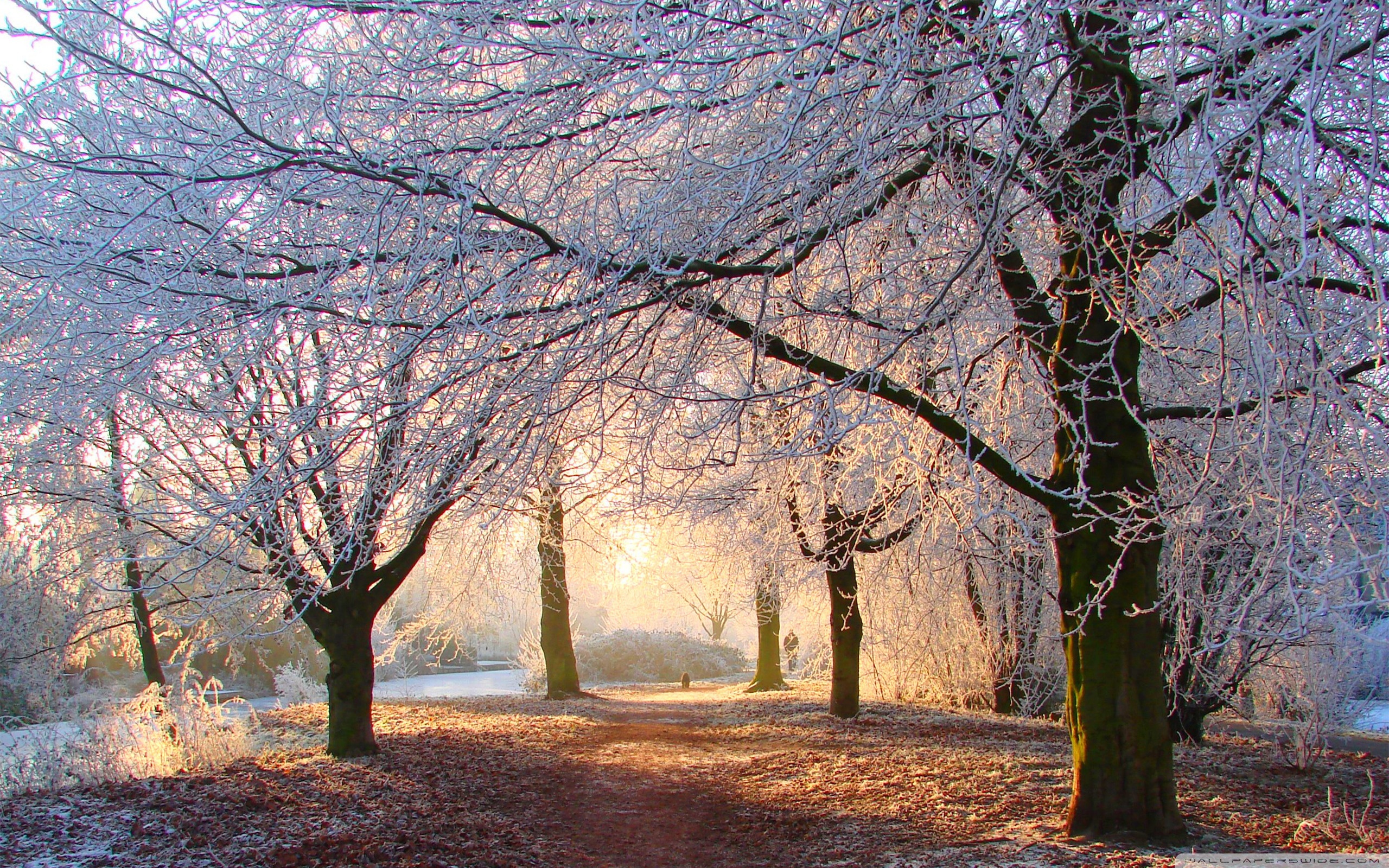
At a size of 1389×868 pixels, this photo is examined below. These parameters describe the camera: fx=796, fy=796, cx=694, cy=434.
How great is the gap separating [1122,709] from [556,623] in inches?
446

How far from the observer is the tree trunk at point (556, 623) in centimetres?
1416

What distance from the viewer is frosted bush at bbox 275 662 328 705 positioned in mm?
15703

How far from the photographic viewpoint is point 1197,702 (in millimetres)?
8367

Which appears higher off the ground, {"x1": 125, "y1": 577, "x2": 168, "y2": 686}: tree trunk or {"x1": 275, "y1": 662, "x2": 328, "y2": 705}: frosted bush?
{"x1": 125, "y1": 577, "x2": 168, "y2": 686}: tree trunk

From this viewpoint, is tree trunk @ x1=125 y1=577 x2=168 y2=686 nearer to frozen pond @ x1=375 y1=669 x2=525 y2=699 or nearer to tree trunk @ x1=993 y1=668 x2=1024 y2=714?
frozen pond @ x1=375 y1=669 x2=525 y2=699

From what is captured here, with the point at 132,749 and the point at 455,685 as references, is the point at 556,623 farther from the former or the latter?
the point at 455,685

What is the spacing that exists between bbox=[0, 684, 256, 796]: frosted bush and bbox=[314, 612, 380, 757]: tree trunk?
2.69 ft

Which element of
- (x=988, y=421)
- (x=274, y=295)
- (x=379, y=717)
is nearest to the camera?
(x=274, y=295)

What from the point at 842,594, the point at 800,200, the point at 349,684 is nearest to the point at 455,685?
the point at 842,594

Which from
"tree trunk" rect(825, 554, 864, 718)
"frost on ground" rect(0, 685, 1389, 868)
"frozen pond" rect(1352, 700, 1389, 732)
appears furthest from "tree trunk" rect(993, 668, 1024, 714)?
"frozen pond" rect(1352, 700, 1389, 732)

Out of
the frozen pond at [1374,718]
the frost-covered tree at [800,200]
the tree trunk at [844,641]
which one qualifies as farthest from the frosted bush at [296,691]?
the frozen pond at [1374,718]

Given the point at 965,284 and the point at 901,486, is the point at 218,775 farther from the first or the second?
the point at 965,284

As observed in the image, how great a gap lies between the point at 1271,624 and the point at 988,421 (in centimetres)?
337

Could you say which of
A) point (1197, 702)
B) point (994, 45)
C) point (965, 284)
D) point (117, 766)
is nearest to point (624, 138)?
point (994, 45)
